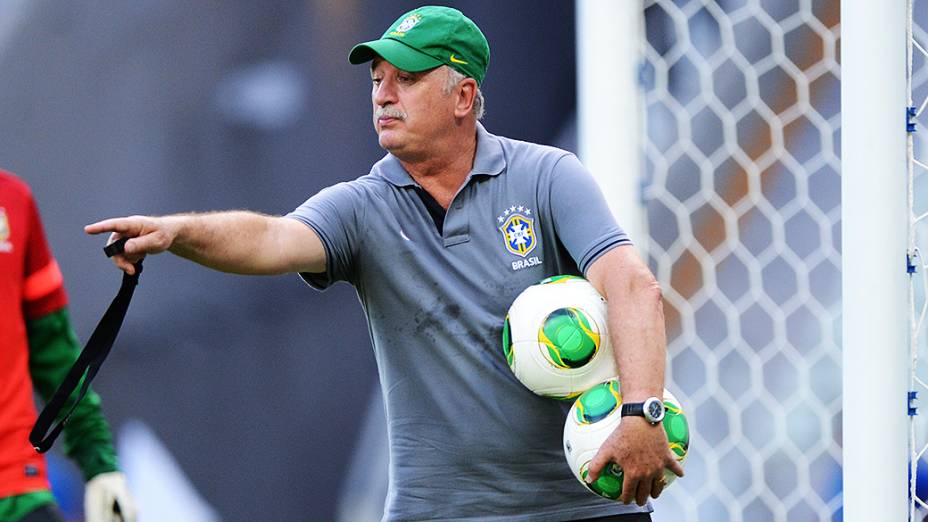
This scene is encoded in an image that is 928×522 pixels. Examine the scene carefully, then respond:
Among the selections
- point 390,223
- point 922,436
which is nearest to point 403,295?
point 390,223

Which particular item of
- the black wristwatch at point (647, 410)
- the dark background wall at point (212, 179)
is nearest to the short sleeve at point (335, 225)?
the black wristwatch at point (647, 410)

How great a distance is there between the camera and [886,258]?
3.46 meters

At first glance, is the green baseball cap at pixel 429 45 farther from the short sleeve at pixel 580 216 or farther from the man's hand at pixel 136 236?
the man's hand at pixel 136 236

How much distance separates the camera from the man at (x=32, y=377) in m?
2.53

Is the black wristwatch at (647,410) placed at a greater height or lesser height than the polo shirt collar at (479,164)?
lesser

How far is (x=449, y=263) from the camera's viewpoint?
2.90m

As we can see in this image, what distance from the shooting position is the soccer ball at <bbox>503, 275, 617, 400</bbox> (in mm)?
2676

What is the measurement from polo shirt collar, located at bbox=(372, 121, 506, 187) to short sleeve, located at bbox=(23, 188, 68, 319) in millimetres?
729

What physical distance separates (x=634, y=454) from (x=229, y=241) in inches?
34.4

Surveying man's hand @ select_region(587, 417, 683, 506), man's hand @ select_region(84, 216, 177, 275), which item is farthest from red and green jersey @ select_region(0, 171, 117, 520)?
man's hand @ select_region(587, 417, 683, 506)

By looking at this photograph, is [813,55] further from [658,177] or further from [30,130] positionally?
[30,130]

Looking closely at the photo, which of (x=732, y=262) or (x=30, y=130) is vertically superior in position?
(x=30, y=130)

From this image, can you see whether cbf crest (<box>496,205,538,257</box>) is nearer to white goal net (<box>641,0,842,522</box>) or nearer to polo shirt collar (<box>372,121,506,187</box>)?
polo shirt collar (<box>372,121,506,187</box>)

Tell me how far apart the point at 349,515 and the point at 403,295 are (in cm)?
138
